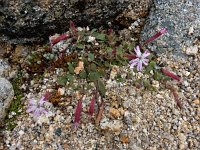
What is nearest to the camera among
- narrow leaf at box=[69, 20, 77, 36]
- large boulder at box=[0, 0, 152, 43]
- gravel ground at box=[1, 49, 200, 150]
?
gravel ground at box=[1, 49, 200, 150]

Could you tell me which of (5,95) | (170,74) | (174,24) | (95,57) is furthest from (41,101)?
(174,24)

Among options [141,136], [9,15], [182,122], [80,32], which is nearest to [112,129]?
[141,136]

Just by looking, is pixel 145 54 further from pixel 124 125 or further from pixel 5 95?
pixel 5 95

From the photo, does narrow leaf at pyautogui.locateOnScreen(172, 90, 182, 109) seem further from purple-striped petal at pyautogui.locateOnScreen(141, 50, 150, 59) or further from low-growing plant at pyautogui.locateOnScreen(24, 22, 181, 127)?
purple-striped petal at pyautogui.locateOnScreen(141, 50, 150, 59)

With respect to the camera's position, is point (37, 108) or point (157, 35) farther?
point (157, 35)

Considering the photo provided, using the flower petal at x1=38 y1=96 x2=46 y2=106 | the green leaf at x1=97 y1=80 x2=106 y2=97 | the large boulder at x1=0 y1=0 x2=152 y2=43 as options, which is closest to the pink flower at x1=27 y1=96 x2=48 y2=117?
the flower petal at x1=38 y1=96 x2=46 y2=106

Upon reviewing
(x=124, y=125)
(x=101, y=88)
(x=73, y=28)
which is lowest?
(x=124, y=125)

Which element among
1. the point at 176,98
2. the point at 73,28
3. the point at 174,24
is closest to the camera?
the point at 176,98
